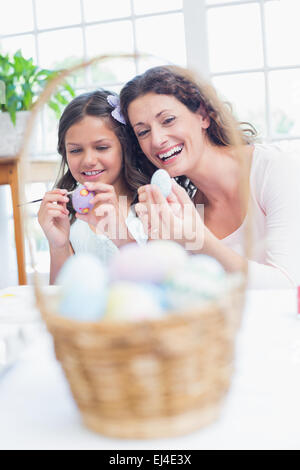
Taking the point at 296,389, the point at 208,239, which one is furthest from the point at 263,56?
the point at 296,389

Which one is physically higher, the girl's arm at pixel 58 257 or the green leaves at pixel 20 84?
the green leaves at pixel 20 84

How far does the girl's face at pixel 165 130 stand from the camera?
107 cm

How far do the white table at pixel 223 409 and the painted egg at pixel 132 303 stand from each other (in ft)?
0.38

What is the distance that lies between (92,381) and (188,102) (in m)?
0.97

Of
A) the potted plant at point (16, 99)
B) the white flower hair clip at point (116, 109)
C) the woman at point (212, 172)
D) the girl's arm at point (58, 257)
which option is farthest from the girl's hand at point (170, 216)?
the potted plant at point (16, 99)

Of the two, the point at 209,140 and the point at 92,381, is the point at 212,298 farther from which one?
the point at 209,140

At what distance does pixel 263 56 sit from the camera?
8.36 feet

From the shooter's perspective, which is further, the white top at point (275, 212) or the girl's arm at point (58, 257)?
the girl's arm at point (58, 257)

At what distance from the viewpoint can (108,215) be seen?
3.66ft

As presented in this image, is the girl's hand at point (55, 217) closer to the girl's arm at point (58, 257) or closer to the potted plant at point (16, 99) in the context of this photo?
the girl's arm at point (58, 257)

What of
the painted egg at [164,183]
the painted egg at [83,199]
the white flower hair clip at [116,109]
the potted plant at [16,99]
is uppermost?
the potted plant at [16,99]

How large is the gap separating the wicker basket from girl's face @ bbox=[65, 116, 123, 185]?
89 cm

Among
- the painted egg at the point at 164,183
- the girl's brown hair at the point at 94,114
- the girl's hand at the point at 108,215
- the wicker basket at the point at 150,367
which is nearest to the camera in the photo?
the wicker basket at the point at 150,367

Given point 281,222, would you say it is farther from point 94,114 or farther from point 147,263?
point 147,263
